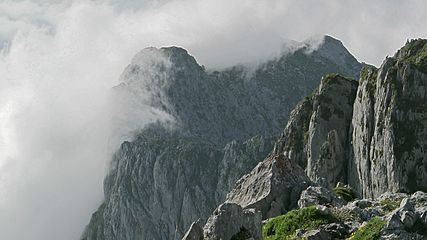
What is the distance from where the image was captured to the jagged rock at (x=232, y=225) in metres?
37.2

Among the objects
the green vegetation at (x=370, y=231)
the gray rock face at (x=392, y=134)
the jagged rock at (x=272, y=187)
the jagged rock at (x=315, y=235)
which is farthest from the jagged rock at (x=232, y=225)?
the gray rock face at (x=392, y=134)

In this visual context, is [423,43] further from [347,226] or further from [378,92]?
[347,226]

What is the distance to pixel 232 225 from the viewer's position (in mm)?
37406

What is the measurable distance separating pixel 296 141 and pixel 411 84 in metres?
30.1

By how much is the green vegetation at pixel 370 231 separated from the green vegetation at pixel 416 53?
8371 centimetres

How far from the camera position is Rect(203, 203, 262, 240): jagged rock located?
3720cm

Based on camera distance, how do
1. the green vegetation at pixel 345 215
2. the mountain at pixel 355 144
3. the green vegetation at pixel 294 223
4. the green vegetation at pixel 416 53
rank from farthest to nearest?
the green vegetation at pixel 416 53, the mountain at pixel 355 144, the green vegetation at pixel 345 215, the green vegetation at pixel 294 223

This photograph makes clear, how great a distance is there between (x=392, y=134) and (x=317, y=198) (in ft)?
199

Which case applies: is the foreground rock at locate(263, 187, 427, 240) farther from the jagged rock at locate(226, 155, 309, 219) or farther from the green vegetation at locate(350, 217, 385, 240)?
the jagged rock at locate(226, 155, 309, 219)

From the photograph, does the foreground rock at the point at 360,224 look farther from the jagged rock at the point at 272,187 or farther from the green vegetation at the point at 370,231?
the jagged rock at the point at 272,187

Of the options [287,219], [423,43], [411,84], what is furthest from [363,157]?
[287,219]

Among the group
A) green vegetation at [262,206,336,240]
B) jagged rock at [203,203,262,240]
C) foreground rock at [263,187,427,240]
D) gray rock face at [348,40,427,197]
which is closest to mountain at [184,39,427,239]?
gray rock face at [348,40,427,197]

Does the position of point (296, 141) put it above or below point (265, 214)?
above

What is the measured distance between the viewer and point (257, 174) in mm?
77062
